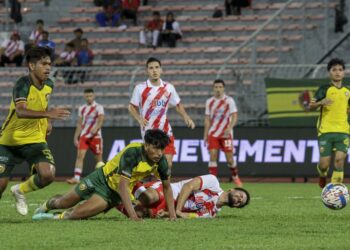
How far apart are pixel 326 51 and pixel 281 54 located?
1.26 m

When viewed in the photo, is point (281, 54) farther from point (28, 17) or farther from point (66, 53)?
point (28, 17)

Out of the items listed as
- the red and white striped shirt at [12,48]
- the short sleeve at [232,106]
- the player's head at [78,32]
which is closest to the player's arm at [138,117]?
the short sleeve at [232,106]

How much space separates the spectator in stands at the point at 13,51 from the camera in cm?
3275

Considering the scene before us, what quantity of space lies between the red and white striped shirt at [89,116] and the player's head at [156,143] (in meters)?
12.9

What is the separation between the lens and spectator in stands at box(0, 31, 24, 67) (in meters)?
32.8

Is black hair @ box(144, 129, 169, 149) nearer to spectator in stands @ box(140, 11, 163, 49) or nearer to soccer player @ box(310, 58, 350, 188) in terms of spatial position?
soccer player @ box(310, 58, 350, 188)

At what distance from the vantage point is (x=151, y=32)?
32719 millimetres

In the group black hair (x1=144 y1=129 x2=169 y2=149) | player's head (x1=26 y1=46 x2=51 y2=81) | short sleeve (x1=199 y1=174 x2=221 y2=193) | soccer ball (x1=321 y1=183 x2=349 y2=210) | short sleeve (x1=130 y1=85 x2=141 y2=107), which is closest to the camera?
A: black hair (x1=144 y1=129 x2=169 y2=149)

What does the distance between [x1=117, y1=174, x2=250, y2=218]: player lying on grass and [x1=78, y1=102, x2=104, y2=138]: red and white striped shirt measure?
11.7m

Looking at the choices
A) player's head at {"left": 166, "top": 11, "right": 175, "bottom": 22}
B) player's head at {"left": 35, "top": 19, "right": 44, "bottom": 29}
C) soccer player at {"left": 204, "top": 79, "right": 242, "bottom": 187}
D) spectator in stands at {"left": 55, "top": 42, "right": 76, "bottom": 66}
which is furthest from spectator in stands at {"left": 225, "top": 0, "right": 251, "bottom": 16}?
soccer player at {"left": 204, "top": 79, "right": 242, "bottom": 187}

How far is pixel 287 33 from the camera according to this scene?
3100 cm

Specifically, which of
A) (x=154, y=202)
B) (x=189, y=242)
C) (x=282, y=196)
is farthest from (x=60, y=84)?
(x=189, y=242)

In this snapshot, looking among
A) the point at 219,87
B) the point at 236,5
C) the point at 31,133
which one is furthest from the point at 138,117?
the point at 236,5

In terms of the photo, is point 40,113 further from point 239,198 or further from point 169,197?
point 239,198
